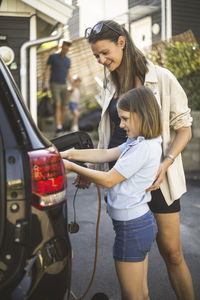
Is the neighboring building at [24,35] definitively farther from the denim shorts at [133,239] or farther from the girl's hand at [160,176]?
the denim shorts at [133,239]

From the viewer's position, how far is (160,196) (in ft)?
8.21

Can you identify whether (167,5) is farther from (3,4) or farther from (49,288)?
(49,288)

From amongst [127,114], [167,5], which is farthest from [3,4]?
[127,114]

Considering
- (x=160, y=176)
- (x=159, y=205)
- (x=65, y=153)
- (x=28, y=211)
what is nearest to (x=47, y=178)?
(x=28, y=211)

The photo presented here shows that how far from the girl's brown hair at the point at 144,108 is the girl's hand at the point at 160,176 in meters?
0.26

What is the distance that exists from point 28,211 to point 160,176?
2.89 ft

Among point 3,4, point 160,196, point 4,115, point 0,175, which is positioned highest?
point 3,4

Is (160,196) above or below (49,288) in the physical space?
above

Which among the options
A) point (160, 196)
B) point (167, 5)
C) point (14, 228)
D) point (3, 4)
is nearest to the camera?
point (14, 228)

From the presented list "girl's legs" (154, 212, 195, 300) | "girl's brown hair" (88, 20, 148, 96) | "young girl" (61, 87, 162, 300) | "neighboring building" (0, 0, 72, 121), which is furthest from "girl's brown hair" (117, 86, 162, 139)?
"neighboring building" (0, 0, 72, 121)

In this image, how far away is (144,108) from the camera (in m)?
2.16

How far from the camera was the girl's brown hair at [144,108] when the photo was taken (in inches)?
84.7

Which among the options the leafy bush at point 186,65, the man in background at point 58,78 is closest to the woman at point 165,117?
the leafy bush at point 186,65

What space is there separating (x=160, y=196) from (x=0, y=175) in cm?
110
